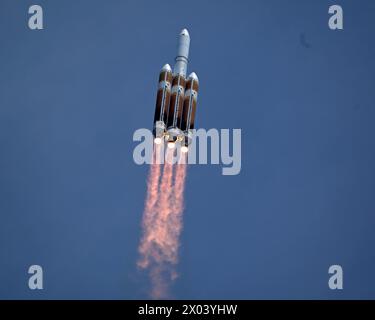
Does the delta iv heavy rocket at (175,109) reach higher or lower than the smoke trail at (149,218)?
higher

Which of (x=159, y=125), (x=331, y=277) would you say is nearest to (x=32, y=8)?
(x=159, y=125)

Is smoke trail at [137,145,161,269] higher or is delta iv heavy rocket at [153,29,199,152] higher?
delta iv heavy rocket at [153,29,199,152]

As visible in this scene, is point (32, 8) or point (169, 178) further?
point (32, 8)
